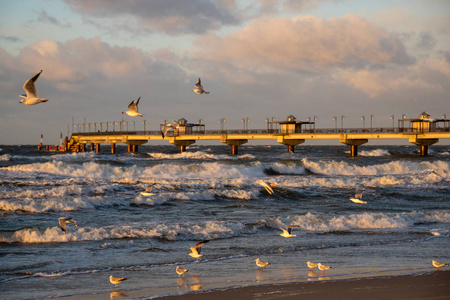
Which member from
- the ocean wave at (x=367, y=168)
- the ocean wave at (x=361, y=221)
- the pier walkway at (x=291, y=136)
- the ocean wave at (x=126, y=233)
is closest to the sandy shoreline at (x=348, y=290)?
the ocean wave at (x=126, y=233)

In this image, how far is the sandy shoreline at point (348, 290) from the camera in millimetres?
9312

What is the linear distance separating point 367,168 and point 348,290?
46.9 meters

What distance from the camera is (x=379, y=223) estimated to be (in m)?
19.5

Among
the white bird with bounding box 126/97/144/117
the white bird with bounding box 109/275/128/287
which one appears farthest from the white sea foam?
the white bird with bounding box 109/275/128/287

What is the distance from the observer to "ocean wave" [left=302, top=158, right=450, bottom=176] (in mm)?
54656

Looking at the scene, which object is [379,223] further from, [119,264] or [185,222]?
[119,264]

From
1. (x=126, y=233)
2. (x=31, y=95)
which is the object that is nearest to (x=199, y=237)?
(x=126, y=233)

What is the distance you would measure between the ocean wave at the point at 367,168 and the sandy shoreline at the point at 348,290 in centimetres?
4417

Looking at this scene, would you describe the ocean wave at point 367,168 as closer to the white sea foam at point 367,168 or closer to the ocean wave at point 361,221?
the white sea foam at point 367,168

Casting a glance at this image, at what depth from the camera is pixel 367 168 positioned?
181ft

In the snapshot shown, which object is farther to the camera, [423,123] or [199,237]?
[423,123]

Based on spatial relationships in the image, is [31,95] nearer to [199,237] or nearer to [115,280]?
[199,237]

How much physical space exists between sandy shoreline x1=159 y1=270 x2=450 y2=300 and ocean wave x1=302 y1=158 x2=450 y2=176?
4417 centimetres

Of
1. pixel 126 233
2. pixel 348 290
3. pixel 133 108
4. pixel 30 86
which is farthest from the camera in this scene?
pixel 133 108
